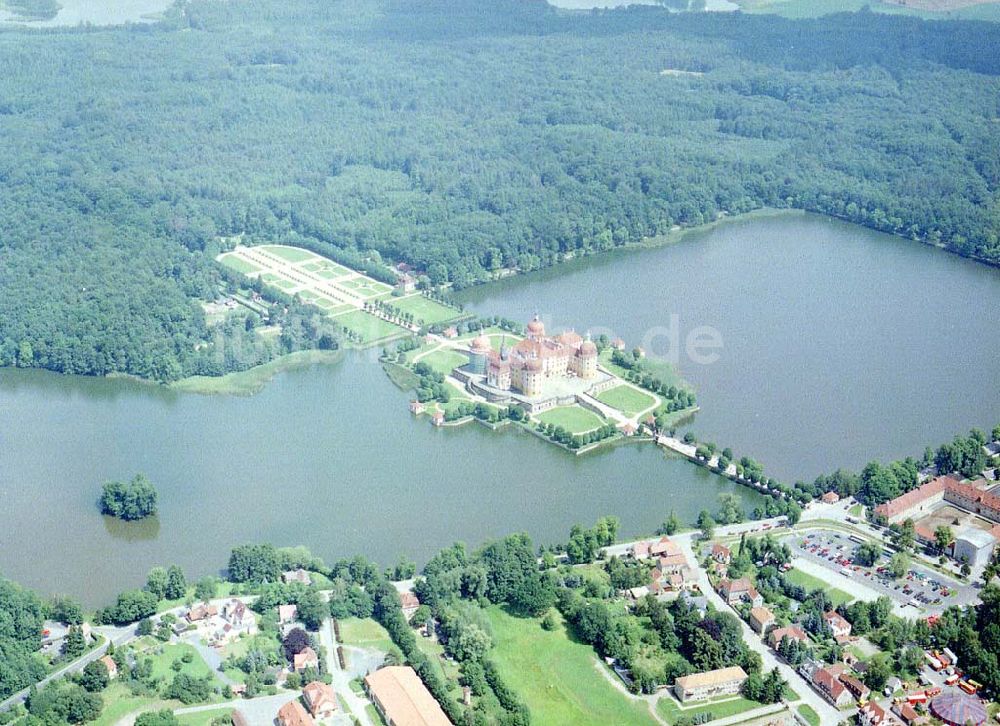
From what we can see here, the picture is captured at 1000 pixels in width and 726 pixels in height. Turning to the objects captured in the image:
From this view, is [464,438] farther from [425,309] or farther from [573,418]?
[425,309]

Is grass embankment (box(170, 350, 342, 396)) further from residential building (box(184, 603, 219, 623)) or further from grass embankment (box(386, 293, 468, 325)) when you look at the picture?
residential building (box(184, 603, 219, 623))

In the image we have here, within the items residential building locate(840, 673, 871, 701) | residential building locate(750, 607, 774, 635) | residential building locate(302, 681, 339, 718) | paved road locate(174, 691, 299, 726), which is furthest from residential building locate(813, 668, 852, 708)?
paved road locate(174, 691, 299, 726)

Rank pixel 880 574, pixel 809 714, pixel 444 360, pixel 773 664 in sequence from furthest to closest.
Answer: pixel 444 360
pixel 880 574
pixel 773 664
pixel 809 714

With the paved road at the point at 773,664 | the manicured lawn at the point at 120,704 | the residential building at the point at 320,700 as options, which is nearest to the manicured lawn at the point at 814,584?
the paved road at the point at 773,664

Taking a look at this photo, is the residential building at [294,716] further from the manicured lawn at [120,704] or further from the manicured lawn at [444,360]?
the manicured lawn at [444,360]

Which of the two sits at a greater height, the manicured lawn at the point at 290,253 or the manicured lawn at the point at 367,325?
the manicured lawn at the point at 290,253

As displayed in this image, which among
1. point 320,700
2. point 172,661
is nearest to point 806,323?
point 320,700

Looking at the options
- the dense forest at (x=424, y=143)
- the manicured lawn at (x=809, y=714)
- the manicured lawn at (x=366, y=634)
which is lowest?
the manicured lawn at (x=809, y=714)
